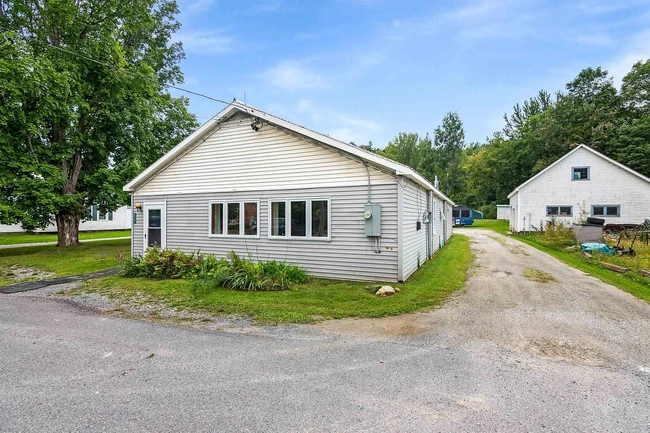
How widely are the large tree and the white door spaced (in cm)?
556

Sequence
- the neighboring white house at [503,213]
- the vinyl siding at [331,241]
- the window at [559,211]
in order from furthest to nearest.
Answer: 1. the neighboring white house at [503,213]
2. the window at [559,211]
3. the vinyl siding at [331,241]

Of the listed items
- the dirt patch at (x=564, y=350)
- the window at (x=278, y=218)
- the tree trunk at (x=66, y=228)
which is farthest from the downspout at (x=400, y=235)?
the tree trunk at (x=66, y=228)

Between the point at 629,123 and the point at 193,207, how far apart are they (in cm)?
4087

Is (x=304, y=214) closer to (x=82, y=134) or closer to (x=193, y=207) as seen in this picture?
(x=193, y=207)

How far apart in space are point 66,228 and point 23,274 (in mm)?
7810

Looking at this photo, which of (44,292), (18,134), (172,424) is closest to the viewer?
(172,424)

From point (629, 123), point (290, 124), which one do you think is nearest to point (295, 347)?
point (290, 124)

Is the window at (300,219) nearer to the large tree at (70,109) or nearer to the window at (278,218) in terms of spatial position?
the window at (278,218)

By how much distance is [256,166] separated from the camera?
380 inches

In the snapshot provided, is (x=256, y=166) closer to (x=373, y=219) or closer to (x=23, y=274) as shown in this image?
(x=373, y=219)

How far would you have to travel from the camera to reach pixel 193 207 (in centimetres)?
1070

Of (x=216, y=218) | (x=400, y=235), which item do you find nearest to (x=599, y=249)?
(x=400, y=235)

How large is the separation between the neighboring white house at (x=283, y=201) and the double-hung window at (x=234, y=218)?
0.10 feet

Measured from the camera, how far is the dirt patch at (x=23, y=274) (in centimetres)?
928
